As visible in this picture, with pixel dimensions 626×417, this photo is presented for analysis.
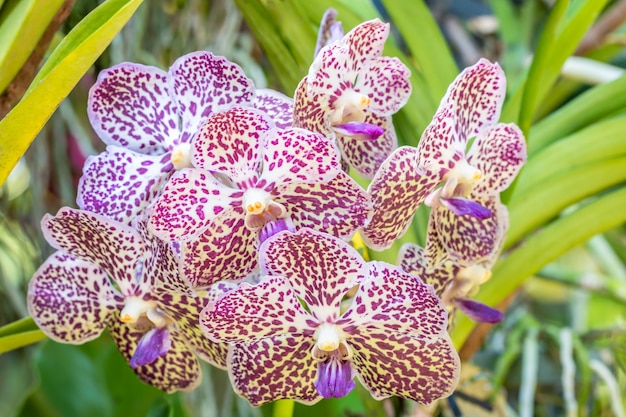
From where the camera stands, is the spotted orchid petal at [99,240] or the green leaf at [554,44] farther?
the green leaf at [554,44]

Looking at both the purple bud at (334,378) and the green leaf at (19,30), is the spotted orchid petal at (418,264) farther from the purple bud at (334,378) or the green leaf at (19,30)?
the green leaf at (19,30)

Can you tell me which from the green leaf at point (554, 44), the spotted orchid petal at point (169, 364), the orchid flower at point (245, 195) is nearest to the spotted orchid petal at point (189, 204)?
the orchid flower at point (245, 195)

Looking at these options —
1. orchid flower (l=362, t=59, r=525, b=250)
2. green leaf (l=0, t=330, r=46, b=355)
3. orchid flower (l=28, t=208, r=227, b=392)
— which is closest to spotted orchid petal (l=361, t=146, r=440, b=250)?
orchid flower (l=362, t=59, r=525, b=250)

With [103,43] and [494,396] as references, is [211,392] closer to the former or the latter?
[494,396]

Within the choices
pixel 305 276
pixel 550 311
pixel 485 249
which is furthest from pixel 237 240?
pixel 550 311

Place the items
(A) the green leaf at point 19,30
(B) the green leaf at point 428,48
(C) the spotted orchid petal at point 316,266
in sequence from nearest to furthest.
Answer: (C) the spotted orchid petal at point 316,266, (A) the green leaf at point 19,30, (B) the green leaf at point 428,48

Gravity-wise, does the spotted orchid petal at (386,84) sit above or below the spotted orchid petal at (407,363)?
Result: above

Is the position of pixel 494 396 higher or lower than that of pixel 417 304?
lower

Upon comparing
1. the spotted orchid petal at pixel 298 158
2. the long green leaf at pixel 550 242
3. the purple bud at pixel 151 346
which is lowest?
the long green leaf at pixel 550 242
